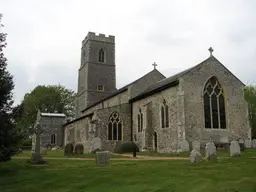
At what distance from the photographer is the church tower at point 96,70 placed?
162 ft

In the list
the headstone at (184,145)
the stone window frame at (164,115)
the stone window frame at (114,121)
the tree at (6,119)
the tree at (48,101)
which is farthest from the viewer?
the tree at (48,101)

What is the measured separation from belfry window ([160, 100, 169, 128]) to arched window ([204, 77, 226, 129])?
3363 mm

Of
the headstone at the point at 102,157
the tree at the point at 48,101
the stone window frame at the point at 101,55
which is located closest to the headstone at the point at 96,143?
the headstone at the point at 102,157

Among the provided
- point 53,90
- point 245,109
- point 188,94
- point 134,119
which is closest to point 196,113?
point 188,94

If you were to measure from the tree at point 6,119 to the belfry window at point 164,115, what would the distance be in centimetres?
1548


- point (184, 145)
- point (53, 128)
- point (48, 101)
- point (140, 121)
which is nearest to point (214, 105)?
point (184, 145)

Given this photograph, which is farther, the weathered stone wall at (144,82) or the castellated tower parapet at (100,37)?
the castellated tower parapet at (100,37)

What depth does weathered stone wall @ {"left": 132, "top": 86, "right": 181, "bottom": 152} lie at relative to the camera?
78.7ft

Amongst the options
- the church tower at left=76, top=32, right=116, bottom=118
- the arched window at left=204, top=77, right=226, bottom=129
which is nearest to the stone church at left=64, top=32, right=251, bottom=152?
the arched window at left=204, top=77, right=226, bottom=129

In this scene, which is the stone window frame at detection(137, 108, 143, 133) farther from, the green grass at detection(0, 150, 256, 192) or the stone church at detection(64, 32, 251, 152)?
the green grass at detection(0, 150, 256, 192)

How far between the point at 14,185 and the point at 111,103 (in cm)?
2973

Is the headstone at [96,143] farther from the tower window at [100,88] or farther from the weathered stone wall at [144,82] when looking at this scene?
the tower window at [100,88]

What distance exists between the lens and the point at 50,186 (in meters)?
9.20

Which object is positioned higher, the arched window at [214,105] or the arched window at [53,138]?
the arched window at [214,105]
